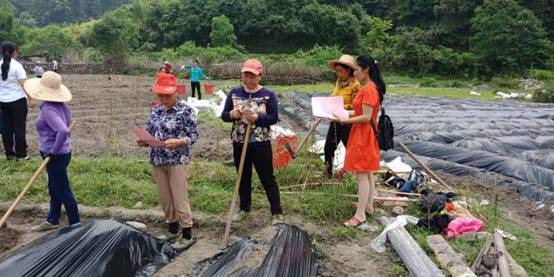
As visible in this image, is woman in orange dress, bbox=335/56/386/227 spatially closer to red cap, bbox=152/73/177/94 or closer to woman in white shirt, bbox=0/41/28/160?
red cap, bbox=152/73/177/94

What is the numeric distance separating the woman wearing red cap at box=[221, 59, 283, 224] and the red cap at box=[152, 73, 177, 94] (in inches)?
21.5

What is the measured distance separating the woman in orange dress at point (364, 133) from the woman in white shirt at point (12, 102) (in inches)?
157

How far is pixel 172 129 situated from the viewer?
141 inches

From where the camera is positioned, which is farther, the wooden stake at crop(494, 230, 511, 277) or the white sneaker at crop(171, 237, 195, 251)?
the white sneaker at crop(171, 237, 195, 251)

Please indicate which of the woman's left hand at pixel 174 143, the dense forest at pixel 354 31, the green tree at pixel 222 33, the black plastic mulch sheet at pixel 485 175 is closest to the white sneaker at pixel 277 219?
the woman's left hand at pixel 174 143

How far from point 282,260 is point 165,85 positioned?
5.08 ft

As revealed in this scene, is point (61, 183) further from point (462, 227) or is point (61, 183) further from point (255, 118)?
point (462, 227)

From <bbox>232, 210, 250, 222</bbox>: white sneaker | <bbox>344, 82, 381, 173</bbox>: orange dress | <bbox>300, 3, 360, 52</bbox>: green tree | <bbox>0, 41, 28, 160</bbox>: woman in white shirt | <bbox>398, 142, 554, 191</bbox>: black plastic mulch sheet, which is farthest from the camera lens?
<bbox>300, 3, 360, 52</bbox>: green tree

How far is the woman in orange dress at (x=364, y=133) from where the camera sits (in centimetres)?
394

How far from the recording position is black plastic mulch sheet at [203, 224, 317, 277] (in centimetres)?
296

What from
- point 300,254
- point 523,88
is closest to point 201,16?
point 523,88

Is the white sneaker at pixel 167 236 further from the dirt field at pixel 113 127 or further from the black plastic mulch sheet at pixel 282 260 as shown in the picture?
the dirt field at pixel 113 127

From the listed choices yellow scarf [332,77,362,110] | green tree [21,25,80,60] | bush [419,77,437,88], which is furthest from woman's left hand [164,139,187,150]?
green tree [21,25,80,60]

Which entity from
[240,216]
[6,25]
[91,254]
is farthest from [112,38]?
[91,254]
